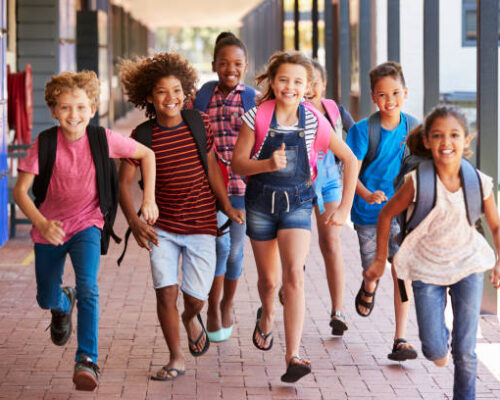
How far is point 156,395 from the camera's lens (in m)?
4.91

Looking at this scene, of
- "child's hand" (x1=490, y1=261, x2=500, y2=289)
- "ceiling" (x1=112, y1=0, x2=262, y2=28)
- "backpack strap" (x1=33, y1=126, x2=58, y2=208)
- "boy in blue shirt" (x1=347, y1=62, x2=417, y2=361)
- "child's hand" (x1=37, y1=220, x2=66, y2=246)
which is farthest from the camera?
"ceiling" (x1=112, y1=0, x2=262, y2=28)

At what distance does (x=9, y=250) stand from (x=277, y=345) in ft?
14.1

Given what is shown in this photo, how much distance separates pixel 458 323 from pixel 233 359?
1.65 metres

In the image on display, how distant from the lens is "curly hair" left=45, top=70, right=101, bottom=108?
15.6 feet

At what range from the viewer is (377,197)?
5371mm

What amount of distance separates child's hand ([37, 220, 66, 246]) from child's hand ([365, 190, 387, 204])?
170cm

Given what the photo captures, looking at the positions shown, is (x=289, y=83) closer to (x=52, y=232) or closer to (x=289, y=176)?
(x=289, y=176)

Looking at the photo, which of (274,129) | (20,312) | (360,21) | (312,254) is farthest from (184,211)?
(360,21)

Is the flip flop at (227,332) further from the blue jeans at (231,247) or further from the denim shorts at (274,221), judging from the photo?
the denim shorts at (274,221)

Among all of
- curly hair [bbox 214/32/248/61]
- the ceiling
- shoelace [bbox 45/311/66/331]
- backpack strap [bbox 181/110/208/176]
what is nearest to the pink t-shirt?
backpack strap [bbox 181/110/208/176]

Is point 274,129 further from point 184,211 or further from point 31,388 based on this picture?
point 31,388

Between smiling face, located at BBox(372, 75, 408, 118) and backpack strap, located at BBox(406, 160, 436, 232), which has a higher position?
smiling face, located at BBox(372, 75, 408, 118)

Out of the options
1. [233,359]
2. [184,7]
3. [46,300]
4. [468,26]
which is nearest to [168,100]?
[46,300]

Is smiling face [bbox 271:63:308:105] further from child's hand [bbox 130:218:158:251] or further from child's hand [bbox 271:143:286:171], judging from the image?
child's hand [bbox 130:218:158:251]
